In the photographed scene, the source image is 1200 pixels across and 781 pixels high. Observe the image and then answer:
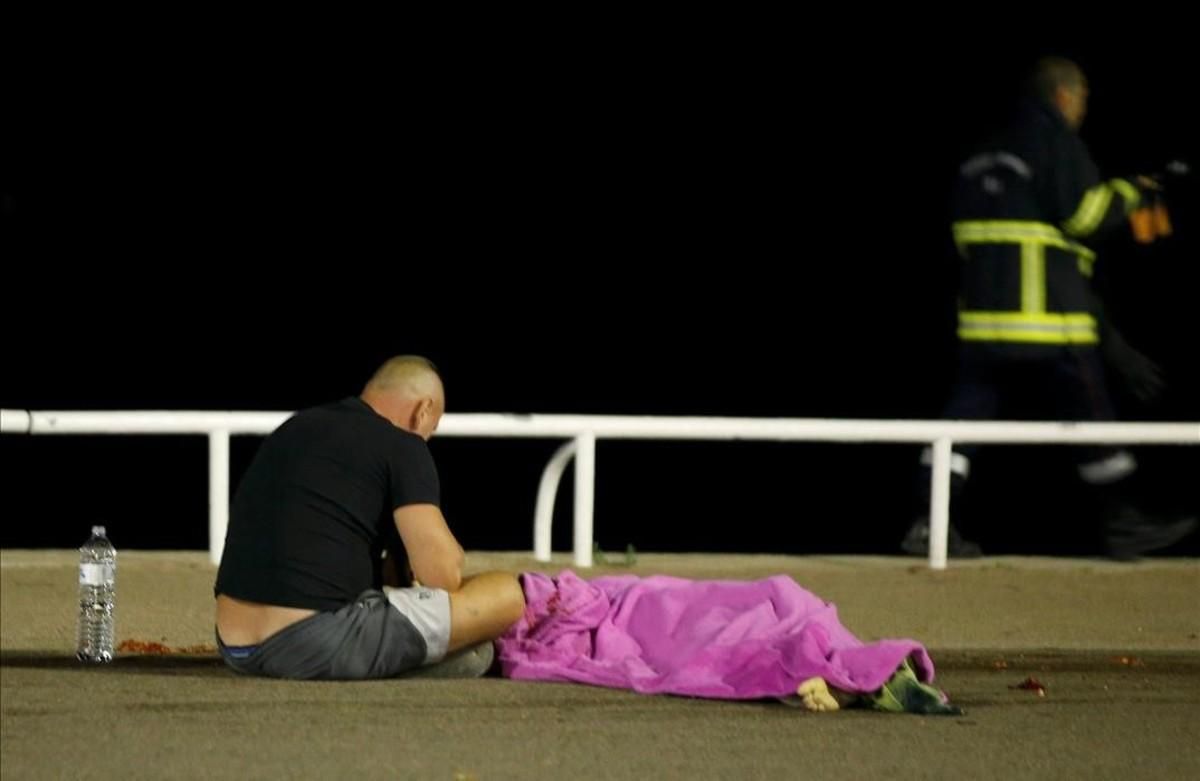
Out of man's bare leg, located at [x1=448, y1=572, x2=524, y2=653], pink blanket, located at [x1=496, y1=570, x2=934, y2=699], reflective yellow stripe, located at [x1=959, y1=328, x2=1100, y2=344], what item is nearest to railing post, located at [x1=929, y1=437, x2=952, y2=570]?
reflective yellow stripe, located at [x1=959, y1=328, x2=1100, y2=344]

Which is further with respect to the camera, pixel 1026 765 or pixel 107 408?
pixel 107 408

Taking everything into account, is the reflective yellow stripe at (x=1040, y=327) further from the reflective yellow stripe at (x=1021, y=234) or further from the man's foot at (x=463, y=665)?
the man's foot at (x=463, y=665)

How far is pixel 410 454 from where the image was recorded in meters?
9.17

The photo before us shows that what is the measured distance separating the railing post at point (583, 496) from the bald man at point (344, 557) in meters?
3.21

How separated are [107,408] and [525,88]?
457cm

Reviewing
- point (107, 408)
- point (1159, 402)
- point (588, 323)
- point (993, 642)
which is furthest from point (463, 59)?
point (993, 642)

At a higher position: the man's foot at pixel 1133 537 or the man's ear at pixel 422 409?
the man's ear at pixel 422 409

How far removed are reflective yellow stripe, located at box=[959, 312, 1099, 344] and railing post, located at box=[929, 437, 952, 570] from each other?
61cm

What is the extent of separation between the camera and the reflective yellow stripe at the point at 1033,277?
43.3ft

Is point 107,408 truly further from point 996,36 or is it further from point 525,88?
point 996,36

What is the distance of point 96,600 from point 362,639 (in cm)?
185

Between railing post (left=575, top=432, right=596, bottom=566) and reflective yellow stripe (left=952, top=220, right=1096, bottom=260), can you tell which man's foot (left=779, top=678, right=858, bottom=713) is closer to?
railing post (left=575, top=432, right=596, bottom=566)

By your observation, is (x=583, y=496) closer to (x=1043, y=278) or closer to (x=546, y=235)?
(x=1043, y=278)

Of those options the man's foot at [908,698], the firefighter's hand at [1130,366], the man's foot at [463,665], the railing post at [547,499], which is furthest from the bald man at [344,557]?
the firefighter's hand at [1130,366]
